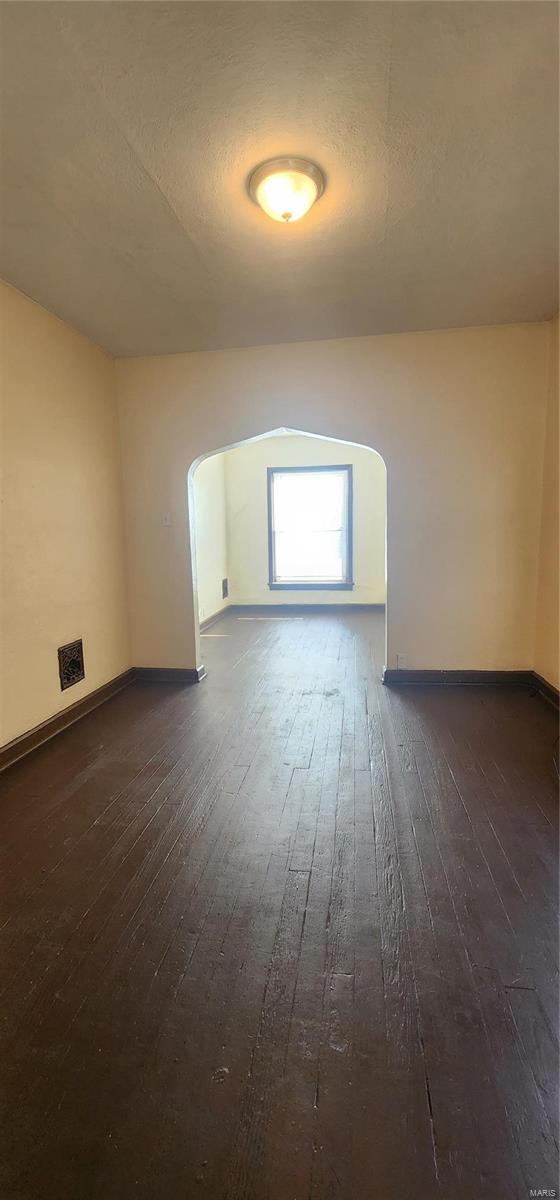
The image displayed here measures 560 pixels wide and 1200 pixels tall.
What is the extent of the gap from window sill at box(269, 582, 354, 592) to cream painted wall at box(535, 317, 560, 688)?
3.49 metres

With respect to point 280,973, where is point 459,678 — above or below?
above

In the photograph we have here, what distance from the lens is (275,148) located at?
173cm

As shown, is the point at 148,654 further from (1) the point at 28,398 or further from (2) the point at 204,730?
(1) the point at 28,398

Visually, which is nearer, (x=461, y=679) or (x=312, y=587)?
(x=461, y=679)

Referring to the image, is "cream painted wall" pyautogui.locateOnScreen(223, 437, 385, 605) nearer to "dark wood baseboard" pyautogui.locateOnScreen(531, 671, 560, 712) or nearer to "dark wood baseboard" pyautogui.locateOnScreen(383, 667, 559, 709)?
"dark wood baseboard" pyautogui.locateOnScreen(383, 667, 559, 709)

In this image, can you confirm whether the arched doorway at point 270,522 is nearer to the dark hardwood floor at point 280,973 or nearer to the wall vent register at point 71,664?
the wall vent register at point 71,664

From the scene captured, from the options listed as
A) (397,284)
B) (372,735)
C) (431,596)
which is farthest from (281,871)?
(397,284)

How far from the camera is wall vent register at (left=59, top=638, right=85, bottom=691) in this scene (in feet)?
10.2

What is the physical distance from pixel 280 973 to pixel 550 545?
312 centimetres

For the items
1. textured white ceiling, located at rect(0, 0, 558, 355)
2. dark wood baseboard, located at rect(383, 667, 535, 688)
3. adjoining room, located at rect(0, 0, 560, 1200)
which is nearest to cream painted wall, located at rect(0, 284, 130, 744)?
adjoining room, located at rect(0, 0, 560, 1200)

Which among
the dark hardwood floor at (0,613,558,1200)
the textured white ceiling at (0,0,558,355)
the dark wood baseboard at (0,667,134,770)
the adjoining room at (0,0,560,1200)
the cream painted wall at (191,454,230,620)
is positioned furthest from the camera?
the cream painted wall at (191,454,230,620)

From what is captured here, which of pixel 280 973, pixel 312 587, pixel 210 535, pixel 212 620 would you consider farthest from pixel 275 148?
pixel 312 587

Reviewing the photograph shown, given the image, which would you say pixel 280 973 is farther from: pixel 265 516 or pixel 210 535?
pixel 265 516

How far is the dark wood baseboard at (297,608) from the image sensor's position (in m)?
6.88
